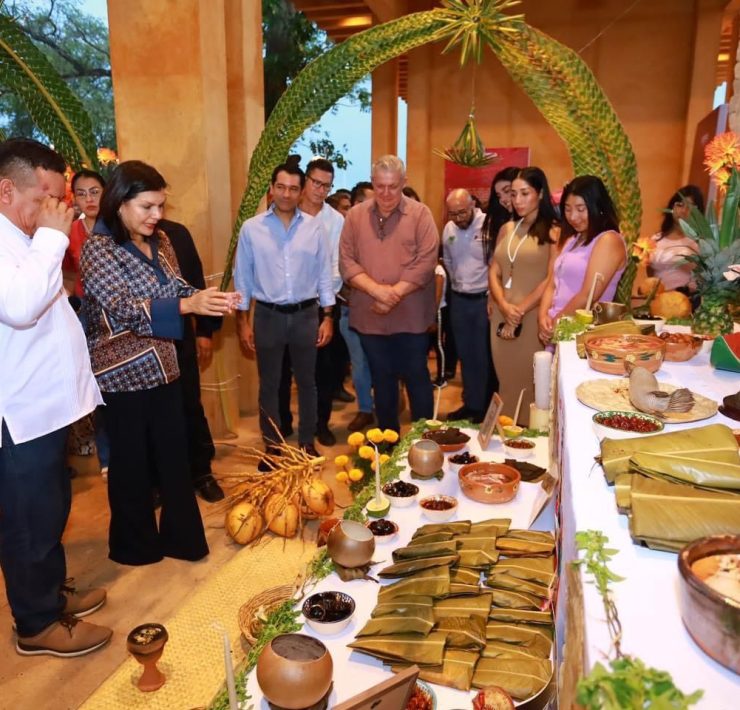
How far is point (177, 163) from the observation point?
153 inches

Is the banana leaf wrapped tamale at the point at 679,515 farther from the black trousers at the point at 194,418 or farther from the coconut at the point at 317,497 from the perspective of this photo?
the black trousers at the point at 194,418

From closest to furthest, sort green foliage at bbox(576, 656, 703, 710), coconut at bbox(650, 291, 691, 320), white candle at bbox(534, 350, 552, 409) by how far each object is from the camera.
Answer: green foliage at bbox(576, 656, 703, 710), coconut at bbox(650, 291, 691, 320), white candle at bbox(534, 350, 552, 409)

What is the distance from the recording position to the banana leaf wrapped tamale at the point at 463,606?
1.50 m

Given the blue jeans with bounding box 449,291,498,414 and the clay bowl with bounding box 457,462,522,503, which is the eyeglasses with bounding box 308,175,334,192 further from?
the clay bowl with bounding box 457,462,522,503

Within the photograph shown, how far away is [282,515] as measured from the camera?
9.47ft

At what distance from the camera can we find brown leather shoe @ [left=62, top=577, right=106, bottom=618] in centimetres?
238

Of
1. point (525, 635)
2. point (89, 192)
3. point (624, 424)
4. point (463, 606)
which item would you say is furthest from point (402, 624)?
point (89, 192)

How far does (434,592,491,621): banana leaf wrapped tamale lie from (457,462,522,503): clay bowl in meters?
0.58

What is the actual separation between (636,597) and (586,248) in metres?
2.29

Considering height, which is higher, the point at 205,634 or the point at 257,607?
the point at 257,607

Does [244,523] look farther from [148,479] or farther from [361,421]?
[361,421]

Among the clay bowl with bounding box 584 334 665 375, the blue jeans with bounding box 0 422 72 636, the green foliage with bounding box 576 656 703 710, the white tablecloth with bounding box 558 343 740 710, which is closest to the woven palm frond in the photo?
the clay bowl with bounding box 584 334 665 375

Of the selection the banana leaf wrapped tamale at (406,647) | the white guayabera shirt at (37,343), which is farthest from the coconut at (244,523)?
the banana leaf wrapped tamale at (406,647)

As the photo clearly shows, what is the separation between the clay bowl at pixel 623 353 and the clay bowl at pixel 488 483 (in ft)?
1.82
